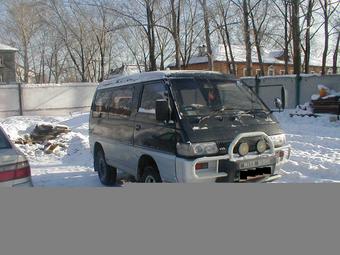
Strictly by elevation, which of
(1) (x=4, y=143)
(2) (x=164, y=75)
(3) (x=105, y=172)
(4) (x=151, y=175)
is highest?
(2) (x=164, y=75)

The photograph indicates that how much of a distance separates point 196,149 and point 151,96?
1451mm

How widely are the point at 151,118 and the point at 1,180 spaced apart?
2226 mm

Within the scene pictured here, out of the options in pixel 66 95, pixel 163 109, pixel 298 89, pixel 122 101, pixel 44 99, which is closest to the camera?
pixel 163 109

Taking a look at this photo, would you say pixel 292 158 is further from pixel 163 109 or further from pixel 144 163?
pixel 163 109

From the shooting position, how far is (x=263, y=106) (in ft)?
19.4

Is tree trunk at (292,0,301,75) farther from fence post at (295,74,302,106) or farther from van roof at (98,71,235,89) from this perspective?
van roof at (98,71,235,89)

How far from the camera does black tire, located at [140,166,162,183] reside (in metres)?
5.33

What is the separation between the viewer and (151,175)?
17.9 feet

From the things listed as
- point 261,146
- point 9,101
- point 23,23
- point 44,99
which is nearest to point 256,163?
point 261,146

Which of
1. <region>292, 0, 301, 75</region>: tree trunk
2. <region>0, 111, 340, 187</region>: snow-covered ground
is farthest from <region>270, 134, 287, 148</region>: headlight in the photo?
<region>292, 0, 301, 75</region>: tree trunk

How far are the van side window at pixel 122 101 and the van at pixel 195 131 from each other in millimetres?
21

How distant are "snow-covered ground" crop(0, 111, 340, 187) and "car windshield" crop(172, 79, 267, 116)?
73.7 inches

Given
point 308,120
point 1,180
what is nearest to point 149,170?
point 1,180

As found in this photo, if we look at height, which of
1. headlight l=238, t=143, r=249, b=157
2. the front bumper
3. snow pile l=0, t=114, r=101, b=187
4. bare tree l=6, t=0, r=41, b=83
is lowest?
snow pile l=0, t=114, r=101, b=187
